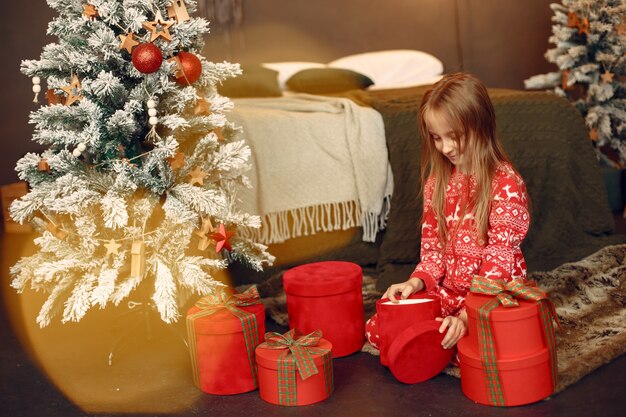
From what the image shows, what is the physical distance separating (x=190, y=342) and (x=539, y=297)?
0.88 meters

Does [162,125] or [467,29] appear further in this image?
[467,29]

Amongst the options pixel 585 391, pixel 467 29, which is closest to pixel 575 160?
pixel 585 391

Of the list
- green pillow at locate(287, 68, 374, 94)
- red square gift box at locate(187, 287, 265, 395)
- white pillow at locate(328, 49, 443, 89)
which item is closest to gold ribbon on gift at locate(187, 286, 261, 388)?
red square gift box at locate(187, 287, 265, 395)

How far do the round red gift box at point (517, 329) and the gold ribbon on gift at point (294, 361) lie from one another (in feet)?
1.29

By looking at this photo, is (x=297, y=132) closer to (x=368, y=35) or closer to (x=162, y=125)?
(x=162, y=125)

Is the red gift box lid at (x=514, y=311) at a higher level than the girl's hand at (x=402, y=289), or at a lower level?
higher

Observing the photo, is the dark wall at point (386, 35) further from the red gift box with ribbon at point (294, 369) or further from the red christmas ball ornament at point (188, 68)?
the red gift box with ribbon at point (294, 369)

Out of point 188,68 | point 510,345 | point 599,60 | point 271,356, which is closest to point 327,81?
point 599,60

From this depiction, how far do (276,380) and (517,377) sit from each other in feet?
1.85

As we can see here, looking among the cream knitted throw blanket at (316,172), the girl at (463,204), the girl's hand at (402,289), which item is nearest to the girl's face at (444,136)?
the girl at (463,204)

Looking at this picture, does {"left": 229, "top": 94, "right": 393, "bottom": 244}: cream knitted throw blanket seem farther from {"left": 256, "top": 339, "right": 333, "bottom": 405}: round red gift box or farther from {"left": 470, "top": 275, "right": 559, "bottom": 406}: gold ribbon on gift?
{"left": 470, "top": 275, "right": 559, "bottom": 406}: gold ribbon on gift

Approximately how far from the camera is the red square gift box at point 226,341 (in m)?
1.86

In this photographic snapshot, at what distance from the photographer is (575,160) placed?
286cm

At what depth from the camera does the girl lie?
6.34 ft
